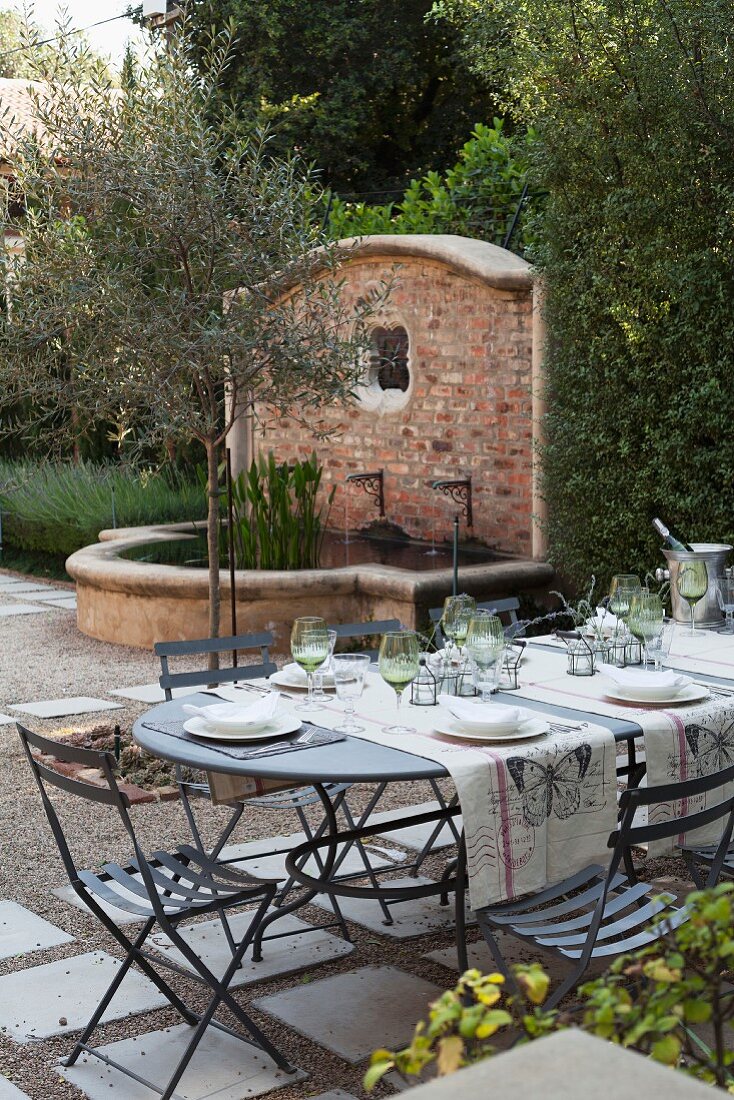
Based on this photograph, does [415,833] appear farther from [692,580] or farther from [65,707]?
[65,707]

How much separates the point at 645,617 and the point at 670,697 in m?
0.43

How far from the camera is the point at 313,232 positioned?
6324mm

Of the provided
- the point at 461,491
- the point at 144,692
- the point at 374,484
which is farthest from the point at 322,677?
the point at 374,484

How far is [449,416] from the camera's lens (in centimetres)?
1012

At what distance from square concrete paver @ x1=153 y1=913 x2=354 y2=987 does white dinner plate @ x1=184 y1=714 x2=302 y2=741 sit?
2.82 ft

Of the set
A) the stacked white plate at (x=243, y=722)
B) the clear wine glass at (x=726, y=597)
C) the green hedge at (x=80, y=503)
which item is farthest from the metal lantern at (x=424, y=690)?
the green hedge at (x=80, y=503)

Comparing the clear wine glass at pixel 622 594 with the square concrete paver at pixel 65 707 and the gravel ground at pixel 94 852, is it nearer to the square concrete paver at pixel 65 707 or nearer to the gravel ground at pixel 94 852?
the gravel ground at pixel 94 852

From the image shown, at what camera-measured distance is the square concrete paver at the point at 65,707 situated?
7453 mm

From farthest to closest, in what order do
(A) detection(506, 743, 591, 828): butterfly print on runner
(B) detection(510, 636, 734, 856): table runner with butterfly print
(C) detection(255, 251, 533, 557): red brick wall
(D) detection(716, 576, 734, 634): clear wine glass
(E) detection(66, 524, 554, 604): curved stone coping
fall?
(C) detection(255, 251, 533, 557): red brick wall, (E) detection(66, 524, 554, 604): curved stone coping, (D) detection(716, 576, 734, 634): clear wine glass, (B) detection(510, 636, 734, 856): table runner with butterfly print, (A) detection(506, 743, 591, 828): butterfly print on runner

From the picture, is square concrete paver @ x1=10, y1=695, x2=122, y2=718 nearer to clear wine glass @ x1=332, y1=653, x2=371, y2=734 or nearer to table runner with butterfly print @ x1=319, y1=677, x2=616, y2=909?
clear wine glass @ x1=332, y1=653, x2=371, y2=734

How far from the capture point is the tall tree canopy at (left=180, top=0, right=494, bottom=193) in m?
18.0

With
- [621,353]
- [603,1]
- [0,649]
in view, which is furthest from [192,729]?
[0,649]

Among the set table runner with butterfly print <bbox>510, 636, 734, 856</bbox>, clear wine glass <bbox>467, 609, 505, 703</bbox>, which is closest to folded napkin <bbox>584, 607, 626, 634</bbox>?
table runner with butterfly print <bbox>510, 636, 734, 856</bbox>

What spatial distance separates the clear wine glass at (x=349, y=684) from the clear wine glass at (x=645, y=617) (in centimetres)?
99
